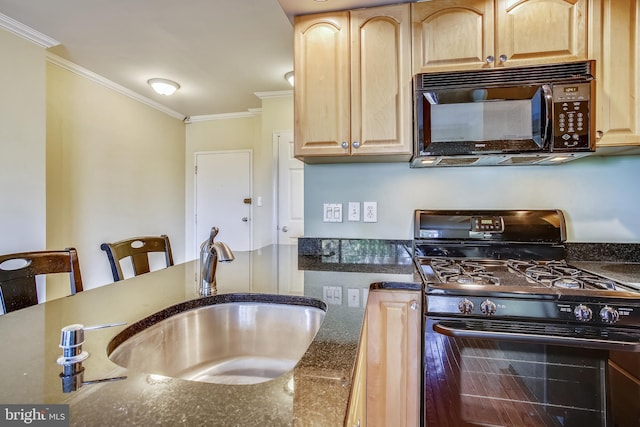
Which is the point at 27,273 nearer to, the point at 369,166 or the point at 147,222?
the point at 369,166

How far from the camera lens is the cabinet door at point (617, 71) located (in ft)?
4.62

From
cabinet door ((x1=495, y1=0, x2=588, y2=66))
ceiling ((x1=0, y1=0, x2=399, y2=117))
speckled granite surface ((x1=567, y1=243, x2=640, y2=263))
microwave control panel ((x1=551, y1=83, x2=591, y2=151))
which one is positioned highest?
ceiling ((x1=0, y1=0, x2=399, y2=117))

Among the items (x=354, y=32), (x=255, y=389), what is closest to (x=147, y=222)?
(x=354, y=32)

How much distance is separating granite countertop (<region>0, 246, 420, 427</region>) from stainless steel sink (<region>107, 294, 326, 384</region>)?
0.15 feet

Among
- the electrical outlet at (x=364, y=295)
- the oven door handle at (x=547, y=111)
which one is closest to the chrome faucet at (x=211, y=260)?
the electrical outlet at (x=364, y=295)

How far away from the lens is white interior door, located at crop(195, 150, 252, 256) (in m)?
4.25

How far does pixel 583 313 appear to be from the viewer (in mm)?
1061

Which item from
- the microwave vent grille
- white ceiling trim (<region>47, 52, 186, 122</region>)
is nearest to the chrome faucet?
the microwave vent grille

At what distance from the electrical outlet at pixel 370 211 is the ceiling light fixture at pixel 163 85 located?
2610 mm

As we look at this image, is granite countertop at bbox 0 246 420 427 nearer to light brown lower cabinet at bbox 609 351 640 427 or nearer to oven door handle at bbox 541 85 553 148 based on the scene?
light brown lower cabinet at bbox 609 351 640 427

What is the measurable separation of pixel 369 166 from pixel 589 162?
47.0 inches

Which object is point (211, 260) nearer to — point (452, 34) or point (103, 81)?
point (452, 34)

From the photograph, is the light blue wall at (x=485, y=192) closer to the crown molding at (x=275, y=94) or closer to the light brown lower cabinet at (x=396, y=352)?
the light brown lower cabinet at (x=396, y=352)

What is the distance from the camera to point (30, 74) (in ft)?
7.56
